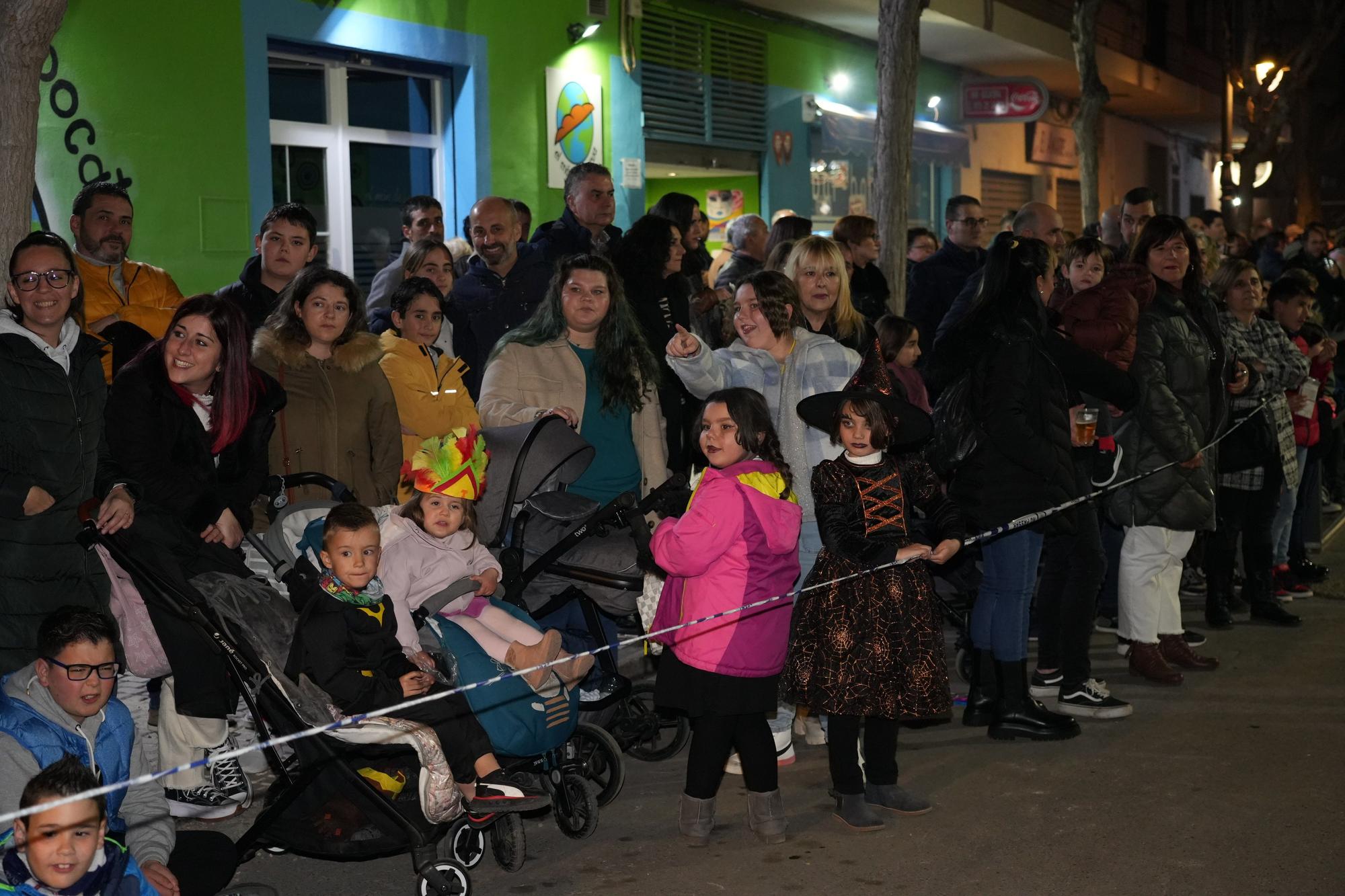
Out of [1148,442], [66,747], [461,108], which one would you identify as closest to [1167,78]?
[461,108]

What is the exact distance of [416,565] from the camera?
5.06 m

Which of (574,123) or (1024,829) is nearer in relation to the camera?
(1024,829)

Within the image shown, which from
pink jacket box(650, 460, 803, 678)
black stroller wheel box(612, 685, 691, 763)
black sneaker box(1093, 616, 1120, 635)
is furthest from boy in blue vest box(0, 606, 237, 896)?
black sneaker box(1093, 616, 1120, 635)

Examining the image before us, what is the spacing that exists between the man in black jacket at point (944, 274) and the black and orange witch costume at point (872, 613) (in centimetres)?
420

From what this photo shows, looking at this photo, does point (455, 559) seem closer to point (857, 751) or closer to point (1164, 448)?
point (857, 751)

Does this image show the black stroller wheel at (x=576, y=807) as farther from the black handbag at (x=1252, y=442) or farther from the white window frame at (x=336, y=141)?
the white window frame at (x=336, y=141)

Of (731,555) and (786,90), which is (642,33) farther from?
(731,555)

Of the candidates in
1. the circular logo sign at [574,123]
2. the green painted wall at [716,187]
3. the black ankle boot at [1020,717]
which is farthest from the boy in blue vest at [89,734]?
the green painted wall at [716,187]

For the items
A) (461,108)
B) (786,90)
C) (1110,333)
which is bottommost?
(1110,333)

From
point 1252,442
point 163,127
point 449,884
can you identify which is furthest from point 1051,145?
point 449,884

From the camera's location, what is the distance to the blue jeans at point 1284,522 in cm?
925

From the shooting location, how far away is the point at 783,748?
6141mm

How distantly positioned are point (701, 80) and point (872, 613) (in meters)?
11.5

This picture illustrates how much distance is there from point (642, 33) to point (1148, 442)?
879cm
